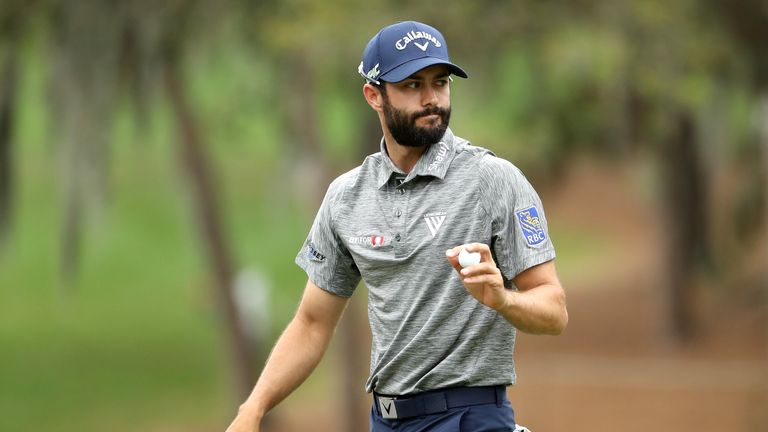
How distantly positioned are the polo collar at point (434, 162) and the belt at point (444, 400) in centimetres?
59

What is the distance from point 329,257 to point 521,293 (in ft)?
2.43

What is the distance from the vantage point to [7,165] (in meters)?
12.3

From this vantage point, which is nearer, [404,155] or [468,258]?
[468,258]

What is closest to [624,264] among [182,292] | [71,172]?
[182,292]

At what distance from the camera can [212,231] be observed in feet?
48.2

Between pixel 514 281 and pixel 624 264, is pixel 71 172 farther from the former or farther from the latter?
pixel 624 264

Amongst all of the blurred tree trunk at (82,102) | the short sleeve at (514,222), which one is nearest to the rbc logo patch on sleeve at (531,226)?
the short sleeve at (514,222)

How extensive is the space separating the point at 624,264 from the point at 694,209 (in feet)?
26.3

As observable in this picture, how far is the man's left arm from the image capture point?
3420 mm

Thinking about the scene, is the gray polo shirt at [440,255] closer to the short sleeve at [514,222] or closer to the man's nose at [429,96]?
the short sleeve at [514,222]

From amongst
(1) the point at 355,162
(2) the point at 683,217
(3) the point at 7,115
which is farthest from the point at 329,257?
(1) the point at 355,162

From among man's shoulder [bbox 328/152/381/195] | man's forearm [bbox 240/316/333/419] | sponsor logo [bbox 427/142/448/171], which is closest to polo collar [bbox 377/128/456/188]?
sponsor logo [bbox 427/142/448/171]

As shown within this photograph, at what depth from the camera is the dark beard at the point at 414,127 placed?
3.96m

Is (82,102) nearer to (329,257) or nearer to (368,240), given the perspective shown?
(329,257)
